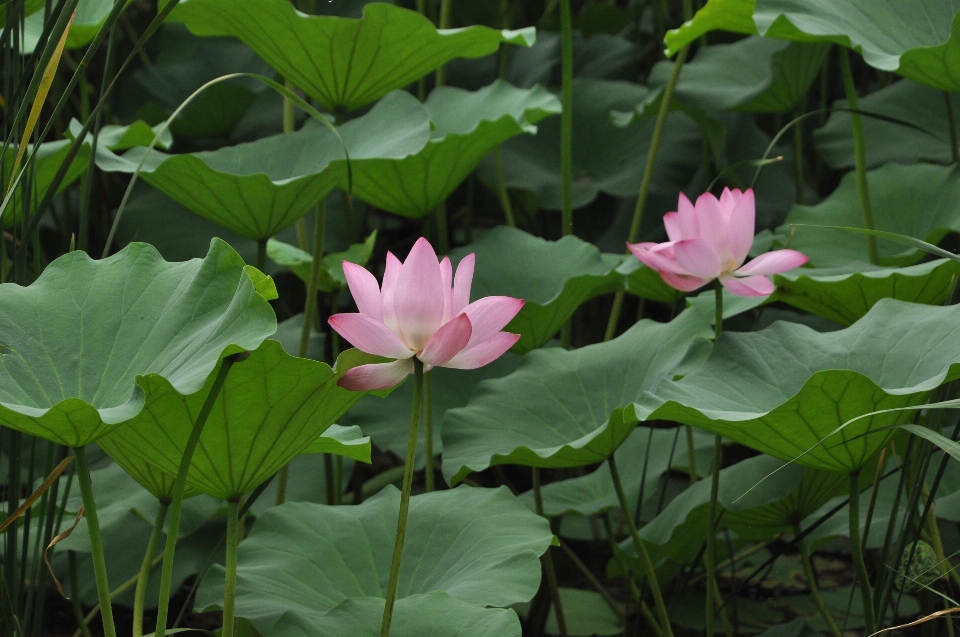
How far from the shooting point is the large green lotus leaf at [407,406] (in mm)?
1422

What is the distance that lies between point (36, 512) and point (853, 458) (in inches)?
39.0

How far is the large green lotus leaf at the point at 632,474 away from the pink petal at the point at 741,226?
16.6 inches

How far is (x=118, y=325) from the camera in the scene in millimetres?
794

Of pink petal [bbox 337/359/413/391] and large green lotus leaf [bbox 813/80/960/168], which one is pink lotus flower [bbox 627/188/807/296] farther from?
large green lotus leaf [bbox 813/80/960/168]

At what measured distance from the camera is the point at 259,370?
0.77 meters

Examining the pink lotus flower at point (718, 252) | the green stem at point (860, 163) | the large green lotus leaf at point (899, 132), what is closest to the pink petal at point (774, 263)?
the pink lotus flower at point (718, 252)

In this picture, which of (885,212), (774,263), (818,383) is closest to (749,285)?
(774,263)

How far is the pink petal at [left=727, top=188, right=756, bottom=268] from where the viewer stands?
3.18 feet

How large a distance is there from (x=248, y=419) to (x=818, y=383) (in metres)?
0.48

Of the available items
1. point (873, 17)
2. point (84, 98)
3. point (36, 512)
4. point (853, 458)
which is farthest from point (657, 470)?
point (84, 98)

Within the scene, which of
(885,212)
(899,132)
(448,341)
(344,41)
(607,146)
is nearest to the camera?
(448,341)

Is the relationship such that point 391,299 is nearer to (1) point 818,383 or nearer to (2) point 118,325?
(2) point 118,325

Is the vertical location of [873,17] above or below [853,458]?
above

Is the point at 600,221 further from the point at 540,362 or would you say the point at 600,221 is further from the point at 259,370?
the point at 259,370
